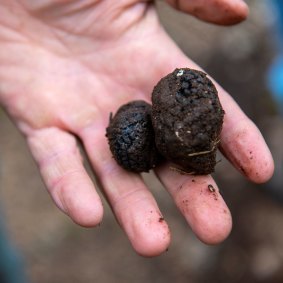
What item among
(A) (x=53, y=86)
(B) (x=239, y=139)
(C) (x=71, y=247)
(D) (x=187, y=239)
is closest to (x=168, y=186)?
(B) (x=239, y=139)

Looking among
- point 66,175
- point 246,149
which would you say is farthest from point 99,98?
point 246,149

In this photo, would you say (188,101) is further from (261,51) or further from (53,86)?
(261,51)

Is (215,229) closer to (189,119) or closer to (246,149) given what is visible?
(246,149)

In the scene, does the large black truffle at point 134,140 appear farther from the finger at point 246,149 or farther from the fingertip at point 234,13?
the fingertip at point 234,13

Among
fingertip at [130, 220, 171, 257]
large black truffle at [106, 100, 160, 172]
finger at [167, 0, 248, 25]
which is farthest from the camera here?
finger at [167, 0, 248, 25]

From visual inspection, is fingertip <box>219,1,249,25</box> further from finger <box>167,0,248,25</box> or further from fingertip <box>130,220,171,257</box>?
fingertip <box>130,220,171,257</box>

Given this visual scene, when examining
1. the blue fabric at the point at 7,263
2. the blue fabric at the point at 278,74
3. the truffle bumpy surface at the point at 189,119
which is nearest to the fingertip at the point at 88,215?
the truffle bumpy surface at the point at 189,119

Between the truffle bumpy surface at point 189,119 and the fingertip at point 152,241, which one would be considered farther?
the truffle bumpy surface at point 189,119

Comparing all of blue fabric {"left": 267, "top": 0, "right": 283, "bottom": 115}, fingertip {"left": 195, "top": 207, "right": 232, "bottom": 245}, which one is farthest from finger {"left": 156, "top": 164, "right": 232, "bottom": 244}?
blue fabric {"left": 267, "top": 0, "right": 283, "bottom": 115}
